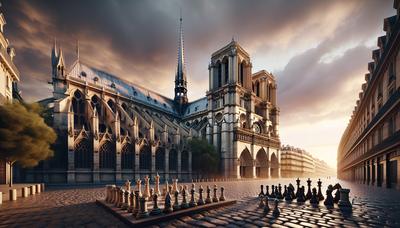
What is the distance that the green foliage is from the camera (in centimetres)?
1520

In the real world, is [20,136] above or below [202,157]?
above

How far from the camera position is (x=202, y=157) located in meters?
38.9

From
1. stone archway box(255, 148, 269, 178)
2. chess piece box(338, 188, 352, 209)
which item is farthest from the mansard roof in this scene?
chess piece box(338, 188, 352, 209)

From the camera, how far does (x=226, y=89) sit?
4753cm

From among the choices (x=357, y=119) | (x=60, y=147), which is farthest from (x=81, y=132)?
(x=357, y=119)

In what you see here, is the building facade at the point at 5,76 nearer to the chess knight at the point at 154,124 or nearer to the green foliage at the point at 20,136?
the green foliage at the point at 20,136

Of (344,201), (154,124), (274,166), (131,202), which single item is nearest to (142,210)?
(131,202)

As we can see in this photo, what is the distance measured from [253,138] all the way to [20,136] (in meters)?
44.4

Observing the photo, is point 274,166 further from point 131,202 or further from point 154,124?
point 131,202

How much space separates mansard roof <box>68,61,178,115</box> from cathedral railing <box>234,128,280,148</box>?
21.9 meters

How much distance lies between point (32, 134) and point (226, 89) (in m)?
38.5

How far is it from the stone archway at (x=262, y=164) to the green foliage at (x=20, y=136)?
48387mm

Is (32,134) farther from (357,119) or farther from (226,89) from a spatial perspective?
(357,119)

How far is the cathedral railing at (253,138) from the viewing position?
146 ft
